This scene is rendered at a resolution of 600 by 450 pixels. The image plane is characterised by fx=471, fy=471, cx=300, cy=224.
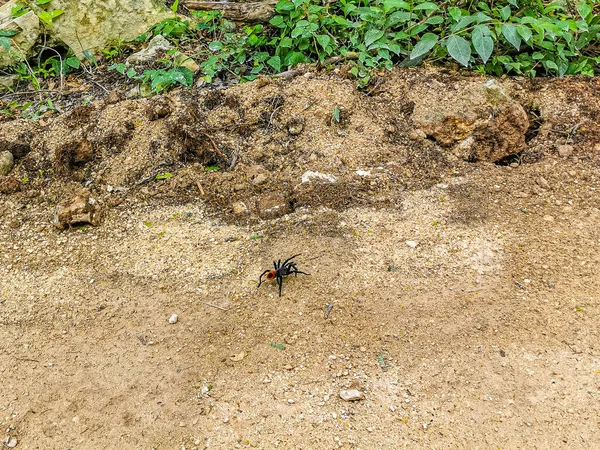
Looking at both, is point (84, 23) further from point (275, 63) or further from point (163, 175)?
point (163, 175)

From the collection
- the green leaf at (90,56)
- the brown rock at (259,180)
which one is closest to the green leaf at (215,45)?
the green leaf at (90,56)

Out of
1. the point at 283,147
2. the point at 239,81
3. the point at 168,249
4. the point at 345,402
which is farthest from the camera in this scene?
the point at 239,81

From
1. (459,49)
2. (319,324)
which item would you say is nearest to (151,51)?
(459,49)

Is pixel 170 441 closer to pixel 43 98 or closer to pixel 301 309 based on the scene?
pixel 301 309

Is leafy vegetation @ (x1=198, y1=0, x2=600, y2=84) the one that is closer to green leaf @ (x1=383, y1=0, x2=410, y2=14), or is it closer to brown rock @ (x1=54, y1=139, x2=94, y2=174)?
green leaf @ (x1=383, y1=0, x2=410, y2=14)

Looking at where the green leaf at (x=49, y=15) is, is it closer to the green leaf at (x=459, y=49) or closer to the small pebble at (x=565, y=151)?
the green leaf at (x=459, y=49)

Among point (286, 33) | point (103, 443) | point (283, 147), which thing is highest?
point (286, 33)

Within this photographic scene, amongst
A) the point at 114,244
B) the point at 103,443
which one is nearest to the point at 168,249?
the point at 114,244
